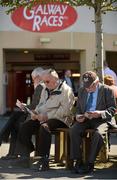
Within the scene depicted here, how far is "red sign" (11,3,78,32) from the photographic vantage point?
62.2ft

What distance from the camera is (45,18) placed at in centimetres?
1911

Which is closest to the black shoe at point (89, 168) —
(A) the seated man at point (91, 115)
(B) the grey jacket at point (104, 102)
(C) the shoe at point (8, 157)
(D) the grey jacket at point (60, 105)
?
(A) the seated man at point (91, 115)

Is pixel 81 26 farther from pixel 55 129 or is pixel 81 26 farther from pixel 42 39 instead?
pixel 55 129

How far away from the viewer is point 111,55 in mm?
22984

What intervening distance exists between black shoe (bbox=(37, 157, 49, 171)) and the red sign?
11.7 m

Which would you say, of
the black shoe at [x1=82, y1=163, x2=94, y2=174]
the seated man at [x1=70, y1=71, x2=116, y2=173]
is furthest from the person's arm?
the black shoe at [x1=82, y1=163, x2=94, y2=174]

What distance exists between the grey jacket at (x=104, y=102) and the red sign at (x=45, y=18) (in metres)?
11.3

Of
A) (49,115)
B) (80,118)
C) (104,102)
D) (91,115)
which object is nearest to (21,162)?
Result: (49,115)

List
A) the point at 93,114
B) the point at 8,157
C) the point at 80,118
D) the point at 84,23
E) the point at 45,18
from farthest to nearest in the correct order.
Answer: the point at 84,23 → the point at 45,18 → the point at 8,157 → the point at 80,118 → the point at 93,114

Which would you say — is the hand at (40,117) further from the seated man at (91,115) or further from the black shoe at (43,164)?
the black shoe at (43,164)

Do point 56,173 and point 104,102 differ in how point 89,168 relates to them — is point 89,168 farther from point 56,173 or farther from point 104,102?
point 104,102

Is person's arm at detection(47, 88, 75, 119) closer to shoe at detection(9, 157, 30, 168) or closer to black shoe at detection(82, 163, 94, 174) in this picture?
shoe at detection(9, 157, 30, 168)

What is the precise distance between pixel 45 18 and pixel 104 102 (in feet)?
38.0

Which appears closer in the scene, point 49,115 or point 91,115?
point 91,115
